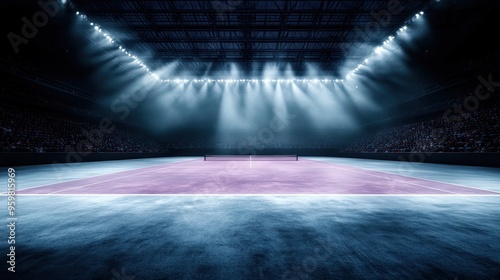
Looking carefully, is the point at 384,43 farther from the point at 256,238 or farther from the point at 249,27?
the point at 256,238

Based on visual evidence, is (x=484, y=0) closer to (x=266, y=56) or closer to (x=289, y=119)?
(x=266, y=56)

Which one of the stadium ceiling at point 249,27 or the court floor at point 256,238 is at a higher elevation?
the stadium ceiling at point 249,27

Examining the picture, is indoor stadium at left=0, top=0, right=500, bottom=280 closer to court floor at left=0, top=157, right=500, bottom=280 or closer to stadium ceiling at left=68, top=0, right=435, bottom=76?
court floor at left=0, top=157, right=500, bottom=280

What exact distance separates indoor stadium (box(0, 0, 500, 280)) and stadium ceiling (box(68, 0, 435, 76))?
16 centimetres

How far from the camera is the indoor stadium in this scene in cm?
250

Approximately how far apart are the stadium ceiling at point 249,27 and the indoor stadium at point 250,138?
0.51 feet

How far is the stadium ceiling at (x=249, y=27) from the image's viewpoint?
48.9 feet

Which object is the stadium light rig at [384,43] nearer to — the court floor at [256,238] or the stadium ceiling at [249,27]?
the stadium ceiling at [249,27]

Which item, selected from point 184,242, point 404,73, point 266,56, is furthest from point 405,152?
point 184,242

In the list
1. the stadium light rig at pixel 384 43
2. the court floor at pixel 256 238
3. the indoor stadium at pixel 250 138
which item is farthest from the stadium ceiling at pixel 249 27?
the court floor at pixel 256 238

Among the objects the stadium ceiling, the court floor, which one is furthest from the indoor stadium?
the stadium ceiling

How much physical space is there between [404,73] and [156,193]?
2724 cm

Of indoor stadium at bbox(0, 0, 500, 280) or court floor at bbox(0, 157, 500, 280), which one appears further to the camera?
indoor stadium at bbox(0, 0, 500, 280)

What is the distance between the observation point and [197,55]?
2206 centimetres
